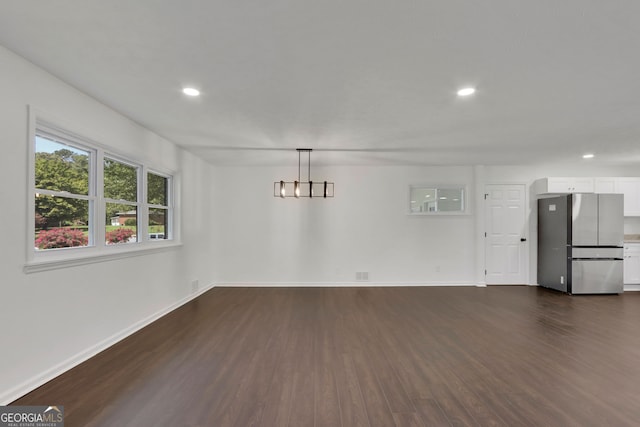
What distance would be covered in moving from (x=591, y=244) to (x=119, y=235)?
776cm

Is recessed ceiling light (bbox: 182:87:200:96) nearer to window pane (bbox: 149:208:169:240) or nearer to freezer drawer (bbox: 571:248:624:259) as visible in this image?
window pane (bbox: 149:208:169:240)

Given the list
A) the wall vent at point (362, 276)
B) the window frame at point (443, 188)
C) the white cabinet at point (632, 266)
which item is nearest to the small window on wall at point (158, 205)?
the wall vent at point (362, 276)

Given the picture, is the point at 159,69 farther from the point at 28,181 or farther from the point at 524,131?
the point at 524,131

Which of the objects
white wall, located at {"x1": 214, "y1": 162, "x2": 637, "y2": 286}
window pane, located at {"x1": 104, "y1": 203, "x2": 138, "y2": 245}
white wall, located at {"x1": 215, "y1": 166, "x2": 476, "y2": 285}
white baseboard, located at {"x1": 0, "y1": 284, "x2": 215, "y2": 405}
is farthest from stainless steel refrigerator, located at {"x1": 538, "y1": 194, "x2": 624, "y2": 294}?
window pane, located at {"x1": 104, "y1": 203, "x2": 138, "y2": 245}

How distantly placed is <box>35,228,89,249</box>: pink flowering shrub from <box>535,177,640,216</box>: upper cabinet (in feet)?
24.8

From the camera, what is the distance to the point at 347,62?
2193 mm

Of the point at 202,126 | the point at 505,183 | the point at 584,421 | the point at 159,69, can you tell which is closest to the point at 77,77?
the point at 159,69

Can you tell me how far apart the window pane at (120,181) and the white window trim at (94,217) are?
0.20ft

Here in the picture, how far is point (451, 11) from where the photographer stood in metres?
1.64

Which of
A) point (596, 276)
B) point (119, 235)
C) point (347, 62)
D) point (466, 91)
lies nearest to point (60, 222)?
point (119, 235)

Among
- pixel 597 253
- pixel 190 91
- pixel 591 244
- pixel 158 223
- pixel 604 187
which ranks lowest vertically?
pixel 597 253

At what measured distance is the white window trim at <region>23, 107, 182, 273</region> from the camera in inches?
90.6

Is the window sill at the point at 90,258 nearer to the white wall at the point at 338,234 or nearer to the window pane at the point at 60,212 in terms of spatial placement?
the window pane at the point at 60,212

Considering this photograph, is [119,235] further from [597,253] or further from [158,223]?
[597,253]
